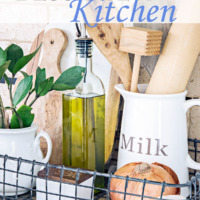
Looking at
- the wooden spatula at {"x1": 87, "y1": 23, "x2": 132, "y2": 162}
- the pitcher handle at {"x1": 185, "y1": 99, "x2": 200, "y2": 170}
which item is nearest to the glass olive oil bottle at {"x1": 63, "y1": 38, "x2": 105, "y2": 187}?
the wooden spatula at {"x1": 87, "y1": 23, "x2": 132, "y2": 162}

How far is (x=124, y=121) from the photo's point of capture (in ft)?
2.56

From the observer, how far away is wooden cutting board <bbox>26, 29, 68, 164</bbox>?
0.92 m

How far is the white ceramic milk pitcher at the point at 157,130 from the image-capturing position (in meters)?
0.74

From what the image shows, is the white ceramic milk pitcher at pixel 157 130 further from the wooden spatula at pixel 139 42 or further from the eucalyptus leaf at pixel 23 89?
the eucalyptus leaf at pixel 23 89

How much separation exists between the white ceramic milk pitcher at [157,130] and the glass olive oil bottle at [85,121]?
0.08 meters

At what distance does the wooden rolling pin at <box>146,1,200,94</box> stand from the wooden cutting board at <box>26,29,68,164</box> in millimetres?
248

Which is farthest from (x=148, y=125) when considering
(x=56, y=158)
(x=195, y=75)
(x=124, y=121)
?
(x=56, y=158)

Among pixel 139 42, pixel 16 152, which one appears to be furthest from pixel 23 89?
pixel 139 42

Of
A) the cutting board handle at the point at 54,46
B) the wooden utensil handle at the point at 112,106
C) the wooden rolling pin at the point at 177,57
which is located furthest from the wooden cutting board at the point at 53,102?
the wooden rolling pin at the point at 177,57

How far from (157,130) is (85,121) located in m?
0.14

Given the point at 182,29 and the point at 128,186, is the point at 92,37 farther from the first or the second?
the point at 128,186

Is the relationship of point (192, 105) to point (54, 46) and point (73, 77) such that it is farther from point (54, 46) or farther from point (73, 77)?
point (54, 46)

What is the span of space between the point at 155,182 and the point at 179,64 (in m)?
0.22

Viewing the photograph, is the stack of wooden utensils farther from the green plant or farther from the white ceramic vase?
the white ceramic vase
